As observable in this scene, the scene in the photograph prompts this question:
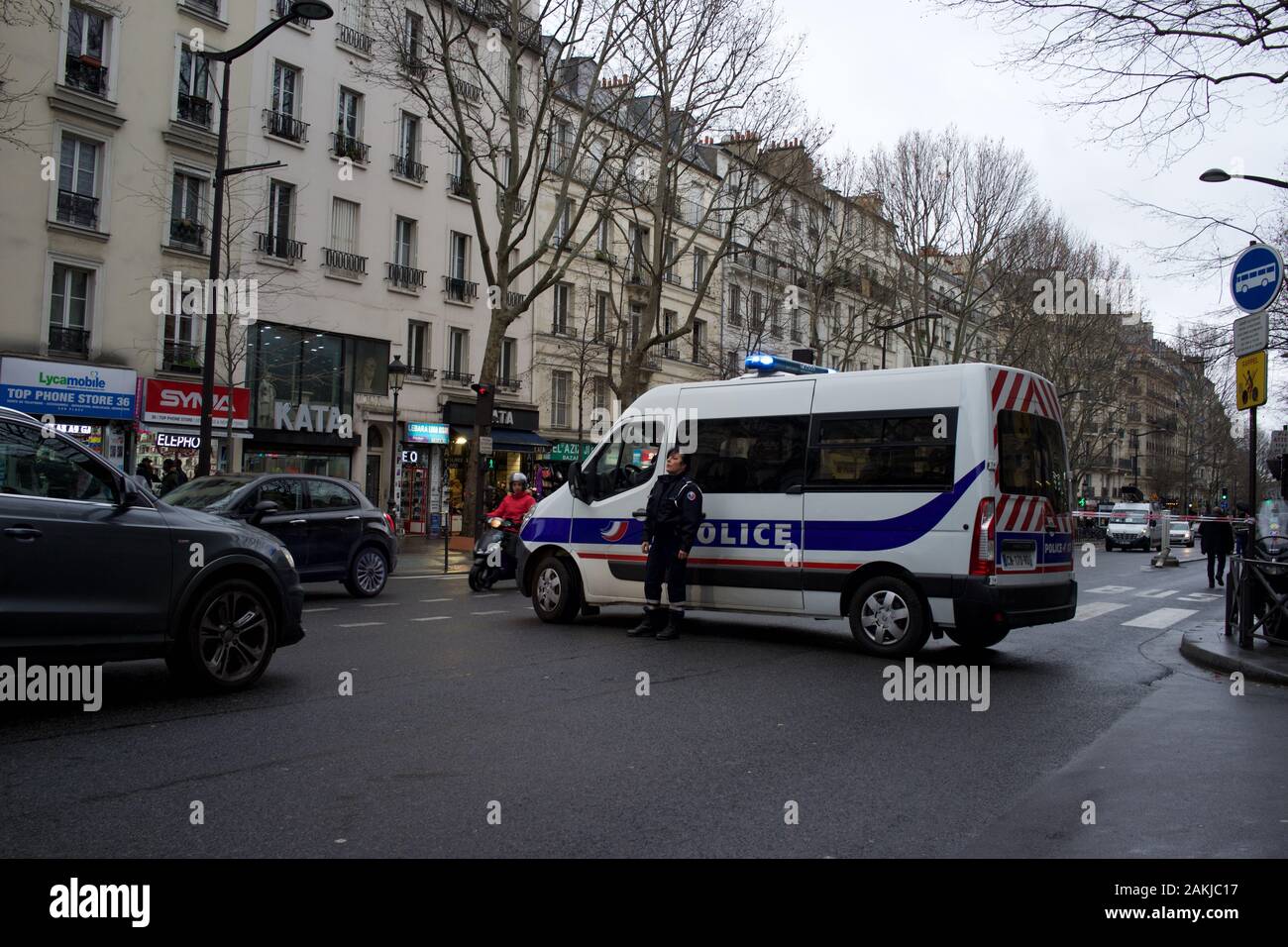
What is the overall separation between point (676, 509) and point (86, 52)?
882 inches

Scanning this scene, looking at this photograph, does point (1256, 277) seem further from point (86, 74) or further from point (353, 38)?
point (353, 38)

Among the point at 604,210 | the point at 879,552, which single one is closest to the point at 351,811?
the point at 879,552

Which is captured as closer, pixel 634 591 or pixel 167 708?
pixel 167 708

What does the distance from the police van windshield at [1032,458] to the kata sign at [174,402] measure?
2091 cm

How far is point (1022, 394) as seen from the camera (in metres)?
9.76

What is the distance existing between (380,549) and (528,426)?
22.7 m

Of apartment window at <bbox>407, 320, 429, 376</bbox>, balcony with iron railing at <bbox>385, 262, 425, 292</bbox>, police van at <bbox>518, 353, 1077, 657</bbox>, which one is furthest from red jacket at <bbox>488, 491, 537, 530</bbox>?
balcony with iron railing at <bbox>385, 262, 425, 292</bbox>

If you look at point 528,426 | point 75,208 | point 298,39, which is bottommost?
point 528,426

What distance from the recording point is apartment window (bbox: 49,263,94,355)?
24.8 meters

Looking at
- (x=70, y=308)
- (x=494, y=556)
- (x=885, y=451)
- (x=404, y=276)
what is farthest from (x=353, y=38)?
(x=885, y=451)

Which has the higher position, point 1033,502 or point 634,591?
point 1033,502

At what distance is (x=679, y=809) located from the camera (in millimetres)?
4840

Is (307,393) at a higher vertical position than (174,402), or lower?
higher
